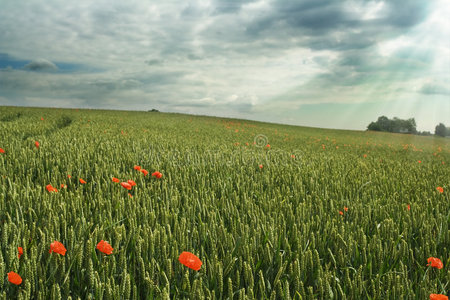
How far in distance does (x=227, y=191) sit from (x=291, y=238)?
1.24m

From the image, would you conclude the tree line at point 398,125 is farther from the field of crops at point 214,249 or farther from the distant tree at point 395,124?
the field of crops at point 214,249

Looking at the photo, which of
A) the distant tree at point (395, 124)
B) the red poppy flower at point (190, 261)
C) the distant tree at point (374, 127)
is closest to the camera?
the red poppy flower at point (190, 261)

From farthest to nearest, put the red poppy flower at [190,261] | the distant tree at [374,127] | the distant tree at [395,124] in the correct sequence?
the distant tree at [395,124], the distant tree at [374,127], the red poppy flower at [190,261]

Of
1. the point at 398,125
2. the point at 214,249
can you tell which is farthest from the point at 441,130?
the point at 214,249

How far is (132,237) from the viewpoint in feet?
6.21

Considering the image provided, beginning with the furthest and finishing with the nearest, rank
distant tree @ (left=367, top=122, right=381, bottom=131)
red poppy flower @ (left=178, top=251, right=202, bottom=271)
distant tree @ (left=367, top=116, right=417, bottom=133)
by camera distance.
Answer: distant tree @ (left=367, top=116, right=417, bottom=133) → distant tree @ (left=367, top=122, right=381, bottom=131) → red poppy flower @ (left=178, top=251, right=202, bottom=271)

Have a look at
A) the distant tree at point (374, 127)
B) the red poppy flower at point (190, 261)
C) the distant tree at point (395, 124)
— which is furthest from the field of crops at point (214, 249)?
the distant tree at point (395, 124)

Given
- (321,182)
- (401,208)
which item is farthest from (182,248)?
(321,182)

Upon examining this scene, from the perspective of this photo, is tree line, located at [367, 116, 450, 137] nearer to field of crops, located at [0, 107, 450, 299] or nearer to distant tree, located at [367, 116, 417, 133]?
distant tree, located at [367, 116, 417, 133]

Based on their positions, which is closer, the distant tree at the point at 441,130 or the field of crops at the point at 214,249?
the field of crops at the point at 214,249

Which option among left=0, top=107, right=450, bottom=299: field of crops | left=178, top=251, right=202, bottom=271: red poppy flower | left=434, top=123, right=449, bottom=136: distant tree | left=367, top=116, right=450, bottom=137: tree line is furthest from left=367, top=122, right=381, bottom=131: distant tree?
Answer: left=178, top=251, right=202, bottom=271: red poppy flower

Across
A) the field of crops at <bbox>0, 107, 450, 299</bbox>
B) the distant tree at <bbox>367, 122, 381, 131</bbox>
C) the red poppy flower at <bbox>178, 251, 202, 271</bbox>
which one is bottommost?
the field of crops at <bbox>0, 107, 450, 299</bbox>

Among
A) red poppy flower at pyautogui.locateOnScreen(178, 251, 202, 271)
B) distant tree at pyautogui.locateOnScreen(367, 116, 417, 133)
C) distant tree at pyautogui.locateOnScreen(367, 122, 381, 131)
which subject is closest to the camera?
red poppy flower at pyautogui.locateOnScreen(178, 251, 202, 271)

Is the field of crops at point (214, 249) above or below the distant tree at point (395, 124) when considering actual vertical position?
below
